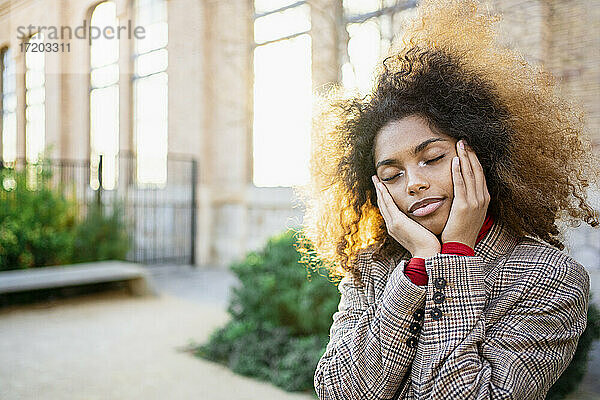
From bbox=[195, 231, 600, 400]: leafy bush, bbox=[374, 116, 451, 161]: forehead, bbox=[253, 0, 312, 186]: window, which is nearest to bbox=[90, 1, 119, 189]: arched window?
bbox=[253, 0, 312, 186]: window

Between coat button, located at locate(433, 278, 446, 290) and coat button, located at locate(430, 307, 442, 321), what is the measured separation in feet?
0.17

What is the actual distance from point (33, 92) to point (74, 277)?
124 inches

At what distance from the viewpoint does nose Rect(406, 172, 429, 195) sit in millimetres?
1428

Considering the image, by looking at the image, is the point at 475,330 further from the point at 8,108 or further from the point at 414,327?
the point at 8,108

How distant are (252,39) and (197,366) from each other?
8109 mm

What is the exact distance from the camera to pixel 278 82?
35.5 feet

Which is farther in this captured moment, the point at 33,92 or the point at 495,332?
the point at 33,92

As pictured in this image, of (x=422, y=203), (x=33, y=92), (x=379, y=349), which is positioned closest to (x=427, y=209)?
(x=422, y=203)

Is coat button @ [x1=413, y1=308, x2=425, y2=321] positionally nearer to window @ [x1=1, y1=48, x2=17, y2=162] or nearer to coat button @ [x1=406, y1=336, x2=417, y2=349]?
coat button @ [x1=406, y1=336, x2=417, y2=349]

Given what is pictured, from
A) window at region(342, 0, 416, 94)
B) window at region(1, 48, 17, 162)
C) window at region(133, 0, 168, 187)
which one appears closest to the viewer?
window at region(342, 0, 416, 94)

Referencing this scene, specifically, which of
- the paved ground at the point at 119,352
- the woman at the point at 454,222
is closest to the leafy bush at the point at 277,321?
the paved ground at the point at 119,352

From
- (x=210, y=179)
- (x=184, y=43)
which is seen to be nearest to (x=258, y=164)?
(x=210, y=179)

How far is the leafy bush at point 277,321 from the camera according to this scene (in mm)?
4117

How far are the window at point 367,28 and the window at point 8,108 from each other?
4002 mm
